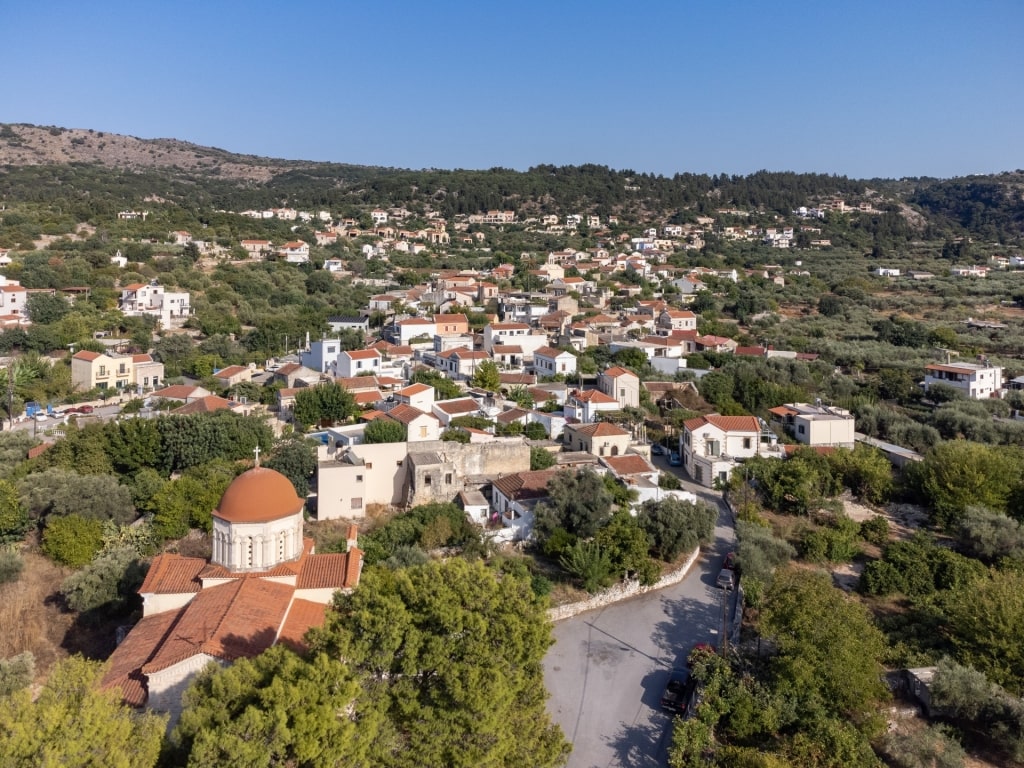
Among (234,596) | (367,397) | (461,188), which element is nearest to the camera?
(234,596)

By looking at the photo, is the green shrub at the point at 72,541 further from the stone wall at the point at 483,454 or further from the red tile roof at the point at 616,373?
the red tile roof at the point at 616,373

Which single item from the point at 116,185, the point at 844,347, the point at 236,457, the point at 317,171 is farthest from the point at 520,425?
the point at 317,171

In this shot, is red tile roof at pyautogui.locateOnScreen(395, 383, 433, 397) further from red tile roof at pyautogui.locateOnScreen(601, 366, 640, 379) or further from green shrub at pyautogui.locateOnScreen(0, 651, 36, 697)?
green shrub at pyautogui.locateOnScreen(0, 651, 36, 697)

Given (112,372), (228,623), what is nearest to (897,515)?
(228,623)

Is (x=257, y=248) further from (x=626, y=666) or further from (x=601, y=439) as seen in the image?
(x=626, y=666)

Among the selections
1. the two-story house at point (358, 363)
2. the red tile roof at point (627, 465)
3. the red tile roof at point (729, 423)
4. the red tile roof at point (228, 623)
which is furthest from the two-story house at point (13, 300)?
the red tile roof at point (729, 423)

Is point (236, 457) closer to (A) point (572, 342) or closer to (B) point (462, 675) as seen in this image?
(B) point (462, 675)

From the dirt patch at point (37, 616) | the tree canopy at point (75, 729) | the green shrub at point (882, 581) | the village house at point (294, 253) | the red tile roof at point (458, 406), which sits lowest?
the dirt patch at point (37, 616)
